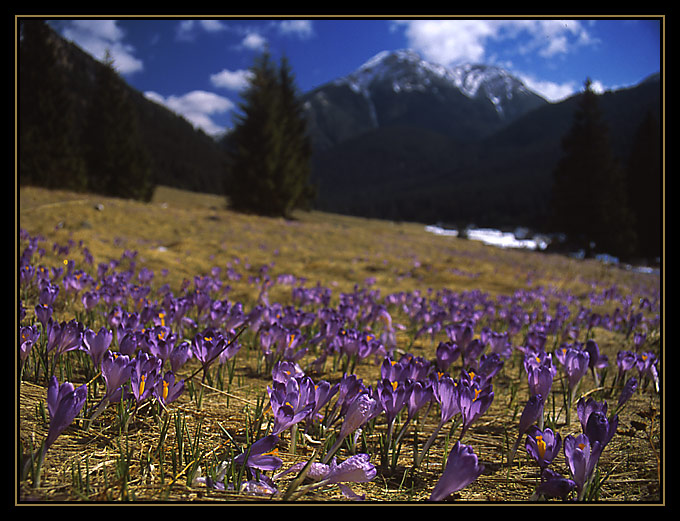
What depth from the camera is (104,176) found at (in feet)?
87.0

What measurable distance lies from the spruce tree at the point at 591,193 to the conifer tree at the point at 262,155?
14940mm

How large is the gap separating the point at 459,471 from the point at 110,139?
99.8ft

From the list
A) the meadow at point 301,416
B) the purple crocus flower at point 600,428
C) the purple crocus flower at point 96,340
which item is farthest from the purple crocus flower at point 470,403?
the purple crocus flower at point 96,340

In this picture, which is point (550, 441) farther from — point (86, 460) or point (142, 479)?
point (86, 460)

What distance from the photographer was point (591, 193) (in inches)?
811

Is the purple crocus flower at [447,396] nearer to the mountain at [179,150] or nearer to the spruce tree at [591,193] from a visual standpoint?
the spruce tree at [591,193]

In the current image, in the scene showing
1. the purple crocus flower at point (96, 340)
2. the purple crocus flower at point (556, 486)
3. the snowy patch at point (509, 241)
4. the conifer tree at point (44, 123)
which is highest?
the conifer tree at point (44, 123)

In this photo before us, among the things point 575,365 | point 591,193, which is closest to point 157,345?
point 575,365

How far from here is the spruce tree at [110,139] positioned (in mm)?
26297

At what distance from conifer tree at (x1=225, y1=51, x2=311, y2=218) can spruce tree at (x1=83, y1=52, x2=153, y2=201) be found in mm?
6996

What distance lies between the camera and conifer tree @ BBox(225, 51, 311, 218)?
2447 cm

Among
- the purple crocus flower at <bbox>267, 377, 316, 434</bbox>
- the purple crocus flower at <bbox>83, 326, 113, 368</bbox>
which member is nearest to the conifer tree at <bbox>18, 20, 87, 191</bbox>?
the purple crocus flower at <bbox>83, 326, 113, 368</bbox>

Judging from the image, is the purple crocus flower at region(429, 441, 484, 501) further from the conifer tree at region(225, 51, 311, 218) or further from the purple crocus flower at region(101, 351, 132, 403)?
the conifer tree at region(225, 51, 311, 218)
